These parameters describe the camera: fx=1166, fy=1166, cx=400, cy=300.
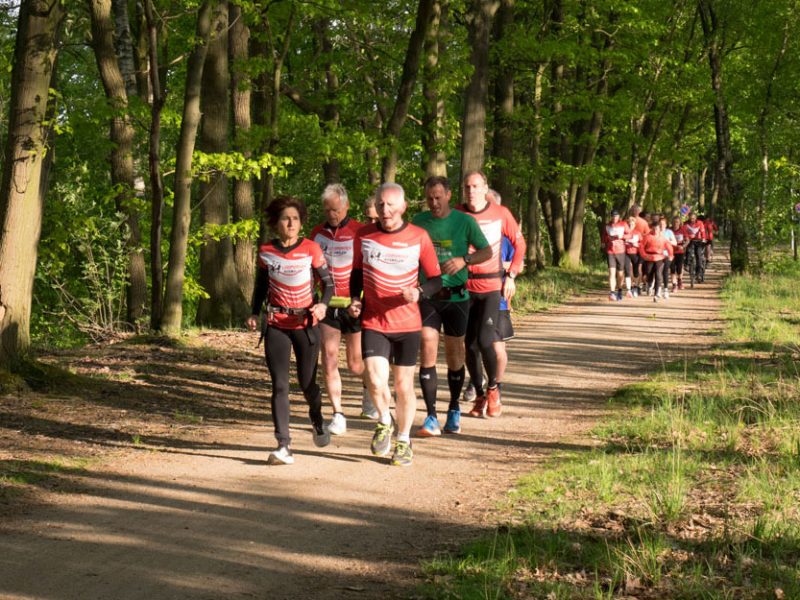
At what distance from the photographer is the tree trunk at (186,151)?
15.9 m

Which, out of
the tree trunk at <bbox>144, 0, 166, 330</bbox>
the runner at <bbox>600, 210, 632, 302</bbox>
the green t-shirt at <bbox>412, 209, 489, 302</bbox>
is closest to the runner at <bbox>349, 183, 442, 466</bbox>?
the green t-shirt at <bbox>412, 209, 489, 302</bbox>

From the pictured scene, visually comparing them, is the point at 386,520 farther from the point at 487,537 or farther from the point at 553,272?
the point at 553,272

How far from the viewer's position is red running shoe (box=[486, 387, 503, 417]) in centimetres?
1100

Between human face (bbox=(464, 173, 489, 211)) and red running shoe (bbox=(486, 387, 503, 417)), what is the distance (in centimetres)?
175

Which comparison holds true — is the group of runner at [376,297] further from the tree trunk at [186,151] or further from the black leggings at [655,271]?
the black leggings at [655,271]

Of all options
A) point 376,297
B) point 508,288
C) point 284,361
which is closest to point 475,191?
point 508,288

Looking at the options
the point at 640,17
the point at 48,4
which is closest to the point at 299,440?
the point at 48,4

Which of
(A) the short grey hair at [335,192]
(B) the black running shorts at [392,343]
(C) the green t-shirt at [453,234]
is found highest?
(A) the short grey hair at [335,192]

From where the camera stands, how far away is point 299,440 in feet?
32.4

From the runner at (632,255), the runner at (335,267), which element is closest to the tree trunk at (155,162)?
the runner at (335,267)

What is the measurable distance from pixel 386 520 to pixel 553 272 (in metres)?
26.7

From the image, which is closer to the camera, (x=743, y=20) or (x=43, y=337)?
(x=43, y=337)

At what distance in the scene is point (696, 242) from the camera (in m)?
33.2

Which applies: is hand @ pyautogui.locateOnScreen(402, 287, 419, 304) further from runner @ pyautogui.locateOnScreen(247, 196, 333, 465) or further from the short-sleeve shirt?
the short-sleeve shirt
